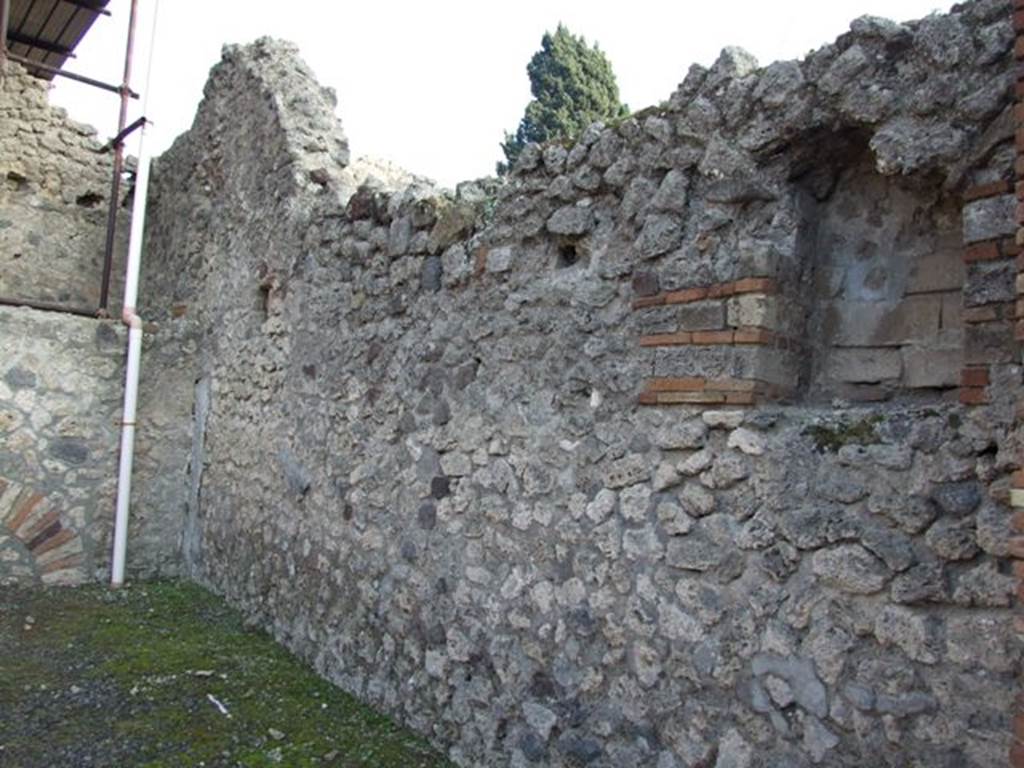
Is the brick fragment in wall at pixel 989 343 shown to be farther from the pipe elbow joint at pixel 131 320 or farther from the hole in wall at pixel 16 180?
the hole in wall at pixel 16 180

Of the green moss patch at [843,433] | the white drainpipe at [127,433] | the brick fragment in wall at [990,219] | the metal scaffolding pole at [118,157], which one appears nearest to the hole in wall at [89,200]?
the metal scaffolding pole at [118,157]

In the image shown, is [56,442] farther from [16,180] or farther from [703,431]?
[703,431]

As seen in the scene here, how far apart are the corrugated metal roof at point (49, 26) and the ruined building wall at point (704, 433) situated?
5383 mm

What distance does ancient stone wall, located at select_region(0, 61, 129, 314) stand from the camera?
746cm

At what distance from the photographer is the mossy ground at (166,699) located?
3.57 m

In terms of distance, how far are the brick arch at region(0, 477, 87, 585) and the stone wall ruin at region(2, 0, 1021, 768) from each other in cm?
232

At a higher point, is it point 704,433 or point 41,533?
point 704,433

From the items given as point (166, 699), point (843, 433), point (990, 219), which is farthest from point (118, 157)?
point (990, 219)

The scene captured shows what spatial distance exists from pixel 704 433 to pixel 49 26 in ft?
28.4

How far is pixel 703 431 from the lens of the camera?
2752mm

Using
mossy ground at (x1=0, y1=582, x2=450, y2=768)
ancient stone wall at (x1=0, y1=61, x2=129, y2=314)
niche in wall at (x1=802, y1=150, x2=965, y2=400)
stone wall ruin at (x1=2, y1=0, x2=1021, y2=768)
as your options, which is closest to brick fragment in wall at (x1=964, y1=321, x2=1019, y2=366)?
stone wall ruin at (x1=2, y1=0, x2=1021, y2=768)

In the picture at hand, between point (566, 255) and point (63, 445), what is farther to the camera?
point (63, 445)

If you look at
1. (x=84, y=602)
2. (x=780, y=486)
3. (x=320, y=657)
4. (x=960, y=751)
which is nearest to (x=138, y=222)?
(x=84, y=602)

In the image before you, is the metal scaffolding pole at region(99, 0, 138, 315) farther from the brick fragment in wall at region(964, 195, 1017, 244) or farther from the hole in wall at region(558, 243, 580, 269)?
the brick fragment in wall at region(964, 195, 1017, 244)
